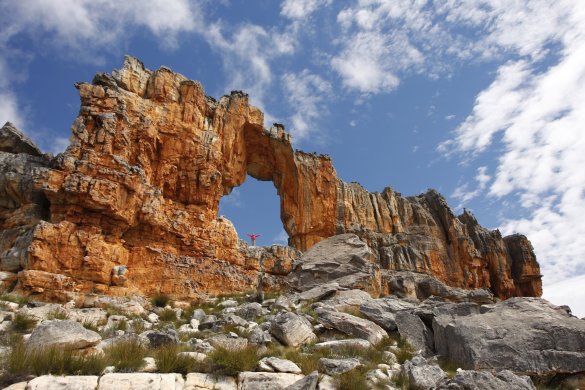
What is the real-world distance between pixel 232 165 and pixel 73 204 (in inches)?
460

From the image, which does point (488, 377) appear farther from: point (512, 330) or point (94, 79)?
point (94, 79)

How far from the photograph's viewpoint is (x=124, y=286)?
701 inches

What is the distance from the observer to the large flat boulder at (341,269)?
595 inches

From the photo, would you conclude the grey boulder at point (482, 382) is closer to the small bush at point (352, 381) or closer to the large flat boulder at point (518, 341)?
the small bush at point (352, 381)

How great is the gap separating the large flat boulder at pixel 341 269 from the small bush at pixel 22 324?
9.13 metres

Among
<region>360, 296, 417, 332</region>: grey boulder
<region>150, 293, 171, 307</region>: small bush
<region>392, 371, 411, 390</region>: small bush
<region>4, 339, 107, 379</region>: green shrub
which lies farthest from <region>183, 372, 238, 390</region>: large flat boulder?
<region>150, 293, 171, 307</region>: small bush

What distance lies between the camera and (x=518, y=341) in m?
7.71

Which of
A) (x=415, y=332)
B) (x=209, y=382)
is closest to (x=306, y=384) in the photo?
(x=209, y=382)

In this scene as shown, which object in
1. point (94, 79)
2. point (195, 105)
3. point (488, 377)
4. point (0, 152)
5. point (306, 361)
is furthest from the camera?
point (195, 105)

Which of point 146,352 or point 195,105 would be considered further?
point 195,105

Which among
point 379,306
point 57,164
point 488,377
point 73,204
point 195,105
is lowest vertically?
point 488,377

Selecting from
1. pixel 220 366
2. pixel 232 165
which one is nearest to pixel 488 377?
pixel 220 366

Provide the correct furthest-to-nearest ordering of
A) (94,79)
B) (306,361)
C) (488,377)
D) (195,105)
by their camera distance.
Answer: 1. (195,105)
2. (94,79)
3. (306,361)
4. (488,377)

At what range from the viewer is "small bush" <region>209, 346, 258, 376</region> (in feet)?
20.1
